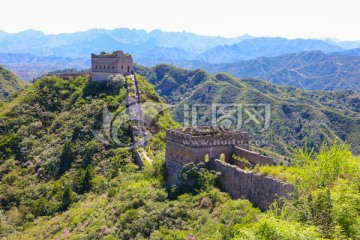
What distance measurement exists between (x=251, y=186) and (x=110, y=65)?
1582 inches

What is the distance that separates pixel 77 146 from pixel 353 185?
35847 millimetres

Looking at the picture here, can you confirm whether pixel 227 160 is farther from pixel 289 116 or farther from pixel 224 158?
pixel 289 116

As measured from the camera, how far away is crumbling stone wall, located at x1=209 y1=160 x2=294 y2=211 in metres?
19.0

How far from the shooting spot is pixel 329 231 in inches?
515

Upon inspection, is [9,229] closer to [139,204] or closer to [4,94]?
[139,204]

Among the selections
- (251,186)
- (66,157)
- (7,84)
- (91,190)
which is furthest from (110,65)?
(7,84)

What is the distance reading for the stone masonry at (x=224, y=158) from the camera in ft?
67.0

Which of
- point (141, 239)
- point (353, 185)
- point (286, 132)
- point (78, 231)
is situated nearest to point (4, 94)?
point (286, 132)

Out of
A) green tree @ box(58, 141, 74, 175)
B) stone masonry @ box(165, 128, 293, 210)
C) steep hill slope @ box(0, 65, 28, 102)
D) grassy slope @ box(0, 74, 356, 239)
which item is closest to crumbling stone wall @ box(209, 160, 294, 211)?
stone masonry @ box(165, 128, 293, 210)

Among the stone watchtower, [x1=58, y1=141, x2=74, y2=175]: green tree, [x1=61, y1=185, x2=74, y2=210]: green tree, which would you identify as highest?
the stone watchtower

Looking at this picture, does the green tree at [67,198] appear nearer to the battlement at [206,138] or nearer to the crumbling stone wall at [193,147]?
the crumbling stone wall at [193,147]

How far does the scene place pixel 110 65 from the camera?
5725 centimetres

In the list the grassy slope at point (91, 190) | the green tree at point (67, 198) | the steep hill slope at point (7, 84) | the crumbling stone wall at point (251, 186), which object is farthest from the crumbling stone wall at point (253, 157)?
the steep hill slope at point (7, 84)

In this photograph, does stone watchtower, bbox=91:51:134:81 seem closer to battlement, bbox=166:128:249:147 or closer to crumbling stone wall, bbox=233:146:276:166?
battlement, bbox=166:128:249:147
